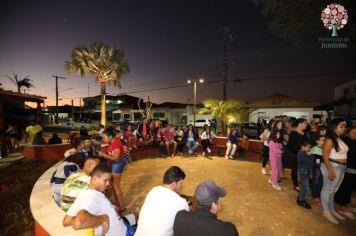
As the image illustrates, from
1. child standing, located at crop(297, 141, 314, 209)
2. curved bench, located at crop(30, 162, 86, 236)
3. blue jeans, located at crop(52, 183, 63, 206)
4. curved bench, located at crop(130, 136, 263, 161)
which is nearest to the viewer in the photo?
curved bench, located at crop(30, 162, 86, 236)

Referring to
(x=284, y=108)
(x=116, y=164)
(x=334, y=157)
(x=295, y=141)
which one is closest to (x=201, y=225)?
(x=116, y=164)

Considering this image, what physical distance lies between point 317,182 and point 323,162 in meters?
0.89

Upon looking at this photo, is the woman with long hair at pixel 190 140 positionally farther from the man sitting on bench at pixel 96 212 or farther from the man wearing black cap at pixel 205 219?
the man wearing black cap at pixel 205 219

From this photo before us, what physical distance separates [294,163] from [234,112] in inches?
437

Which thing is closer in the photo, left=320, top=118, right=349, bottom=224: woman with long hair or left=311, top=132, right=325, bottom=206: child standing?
left=320, top=118, right=349, bottom=224: woman with long hair

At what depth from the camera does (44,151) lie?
32.2 feet

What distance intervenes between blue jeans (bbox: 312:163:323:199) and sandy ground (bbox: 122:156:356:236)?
12.8 inches

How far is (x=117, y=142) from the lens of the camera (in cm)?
500

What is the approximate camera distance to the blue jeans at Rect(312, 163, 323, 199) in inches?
205

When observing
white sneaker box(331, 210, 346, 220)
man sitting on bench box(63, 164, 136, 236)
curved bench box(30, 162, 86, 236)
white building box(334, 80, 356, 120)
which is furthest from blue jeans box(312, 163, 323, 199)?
white building box(334, 80, 356, 120)

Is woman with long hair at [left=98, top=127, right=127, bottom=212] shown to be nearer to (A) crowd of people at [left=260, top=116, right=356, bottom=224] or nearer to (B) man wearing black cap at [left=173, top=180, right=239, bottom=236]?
(B) man wearing black cap at [left=173, top=180, right=239, bottom=236]

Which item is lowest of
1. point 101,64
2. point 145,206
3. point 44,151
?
point 44,151

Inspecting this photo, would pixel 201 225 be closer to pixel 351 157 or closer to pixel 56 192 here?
pixel 56 192

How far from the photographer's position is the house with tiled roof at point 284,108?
2948 cm
